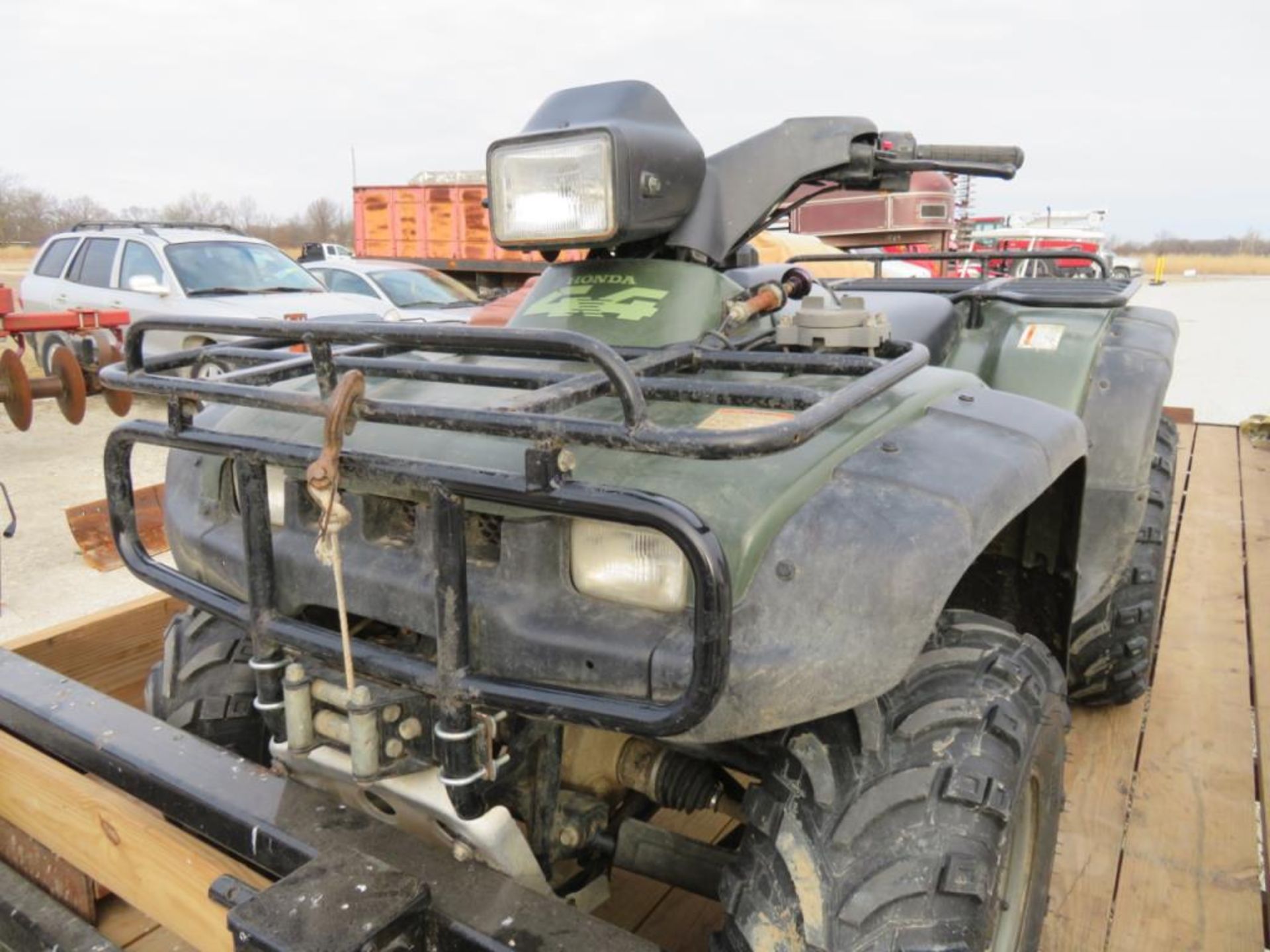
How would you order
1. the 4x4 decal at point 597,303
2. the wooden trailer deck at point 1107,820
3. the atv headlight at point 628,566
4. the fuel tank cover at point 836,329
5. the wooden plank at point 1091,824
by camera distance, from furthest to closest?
the 4x4 decal at point 597,303 → the wooden plank at point 1091,824 → the fuel tank cover at point 836,329 → the wooden trailer deck at point 1107,820 → the atv headlight at point 628,566

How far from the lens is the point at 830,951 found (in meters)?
1.45

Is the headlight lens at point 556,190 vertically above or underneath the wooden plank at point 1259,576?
above

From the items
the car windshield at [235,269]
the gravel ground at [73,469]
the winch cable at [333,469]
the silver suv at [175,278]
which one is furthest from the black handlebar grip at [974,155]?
the car windshield at [235,269]

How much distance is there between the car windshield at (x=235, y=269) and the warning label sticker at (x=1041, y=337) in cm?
863

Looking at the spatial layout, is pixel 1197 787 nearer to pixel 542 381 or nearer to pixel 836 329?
pixel 836 329

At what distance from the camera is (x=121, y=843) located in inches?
73.7

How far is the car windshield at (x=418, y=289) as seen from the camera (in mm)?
11938

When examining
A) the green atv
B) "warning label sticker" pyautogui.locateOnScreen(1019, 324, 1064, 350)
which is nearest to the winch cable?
the green atv

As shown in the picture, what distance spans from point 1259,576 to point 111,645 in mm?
3930

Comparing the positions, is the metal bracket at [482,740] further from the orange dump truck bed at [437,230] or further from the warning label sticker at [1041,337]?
the orange dump truck bed at [437,230]

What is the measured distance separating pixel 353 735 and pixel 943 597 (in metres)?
0.89

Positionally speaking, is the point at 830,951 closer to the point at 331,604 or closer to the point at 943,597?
the point at 943,597

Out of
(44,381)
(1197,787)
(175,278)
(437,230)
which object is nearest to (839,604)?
(1197,787)

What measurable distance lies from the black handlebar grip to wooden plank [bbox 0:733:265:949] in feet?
7.14
